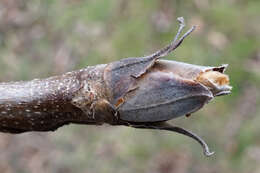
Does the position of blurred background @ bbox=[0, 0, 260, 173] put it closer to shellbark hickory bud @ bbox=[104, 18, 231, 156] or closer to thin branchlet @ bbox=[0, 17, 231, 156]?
thin branchlet @ bbox=[0, 17, 231, 156]

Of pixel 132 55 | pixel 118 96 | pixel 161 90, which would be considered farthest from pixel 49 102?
pixel 132 55

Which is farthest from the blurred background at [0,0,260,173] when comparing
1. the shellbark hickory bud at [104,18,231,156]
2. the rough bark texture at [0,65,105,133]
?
the shellbark hickory bud at [104,18,231,156]

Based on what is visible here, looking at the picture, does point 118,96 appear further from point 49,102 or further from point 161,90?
point 49,102

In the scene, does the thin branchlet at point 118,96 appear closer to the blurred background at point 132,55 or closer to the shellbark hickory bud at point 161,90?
the shellbark hickory bud at point 161,90

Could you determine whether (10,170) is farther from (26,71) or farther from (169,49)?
(169,49)

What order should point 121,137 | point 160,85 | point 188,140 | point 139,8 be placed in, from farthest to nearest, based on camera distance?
point 188,140 → point 121,137 → point 139,8 → point 160,85

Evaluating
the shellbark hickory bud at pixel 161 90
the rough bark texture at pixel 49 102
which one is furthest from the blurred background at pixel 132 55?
the shellbark hickory bud at pixel 161 90

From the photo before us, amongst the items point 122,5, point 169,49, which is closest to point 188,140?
point 122,5
